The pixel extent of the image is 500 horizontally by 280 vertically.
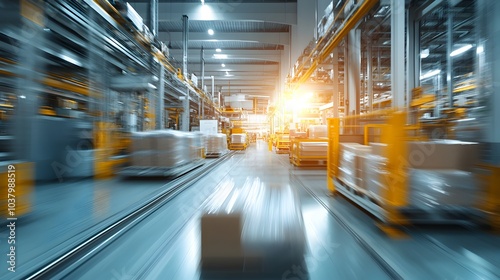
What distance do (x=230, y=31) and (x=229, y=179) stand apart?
12.4m

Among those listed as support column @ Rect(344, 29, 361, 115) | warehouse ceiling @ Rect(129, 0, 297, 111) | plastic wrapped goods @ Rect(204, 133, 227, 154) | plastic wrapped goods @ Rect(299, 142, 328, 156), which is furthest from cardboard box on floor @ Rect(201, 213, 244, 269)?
warehouse ceiling @ Rect(129, 0, 297, 111)

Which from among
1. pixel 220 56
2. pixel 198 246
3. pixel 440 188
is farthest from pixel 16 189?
pixel 220 56

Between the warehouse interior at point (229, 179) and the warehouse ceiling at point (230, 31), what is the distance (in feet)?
16.5

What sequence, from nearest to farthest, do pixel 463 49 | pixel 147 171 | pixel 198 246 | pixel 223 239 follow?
A: pixel 223 239
pixel 198 246
pixel 147 171
pixel 463 49

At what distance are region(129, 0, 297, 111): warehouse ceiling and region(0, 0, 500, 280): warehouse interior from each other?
504 cm

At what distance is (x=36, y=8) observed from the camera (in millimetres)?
3057

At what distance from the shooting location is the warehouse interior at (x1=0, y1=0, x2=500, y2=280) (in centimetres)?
214

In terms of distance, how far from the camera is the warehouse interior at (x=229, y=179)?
2.14 meters

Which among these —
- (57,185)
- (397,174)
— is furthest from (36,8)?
(397,174)

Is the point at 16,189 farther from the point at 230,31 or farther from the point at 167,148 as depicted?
the point at 230,31

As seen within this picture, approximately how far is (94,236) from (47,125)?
418cm

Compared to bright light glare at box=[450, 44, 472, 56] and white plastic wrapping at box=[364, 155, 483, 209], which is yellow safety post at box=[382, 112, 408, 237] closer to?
white plastic wrapping at box=[364, 155, 483, 209]

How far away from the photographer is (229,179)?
6.07m

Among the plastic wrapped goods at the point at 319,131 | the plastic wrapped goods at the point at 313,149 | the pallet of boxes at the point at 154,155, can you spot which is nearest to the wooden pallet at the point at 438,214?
the pallet of boxes at the point at 154,155
